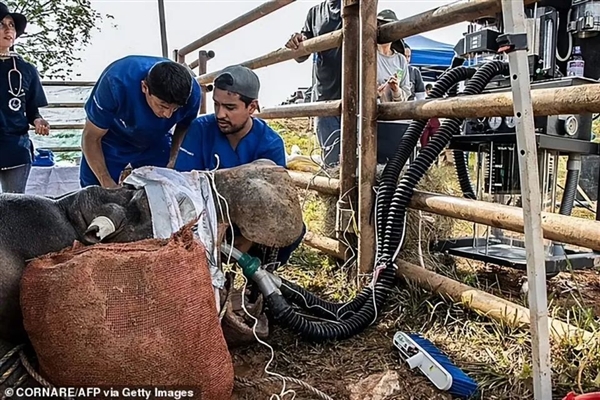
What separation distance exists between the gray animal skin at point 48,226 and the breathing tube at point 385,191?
81cm

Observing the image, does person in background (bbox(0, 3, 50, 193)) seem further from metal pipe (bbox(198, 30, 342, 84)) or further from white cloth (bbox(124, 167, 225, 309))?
white cloth (bbox(124, 167, 225, 309))

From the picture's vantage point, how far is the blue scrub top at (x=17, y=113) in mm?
3000

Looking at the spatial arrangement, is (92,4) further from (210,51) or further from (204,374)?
(204,374)

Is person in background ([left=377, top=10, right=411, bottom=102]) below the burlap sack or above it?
above

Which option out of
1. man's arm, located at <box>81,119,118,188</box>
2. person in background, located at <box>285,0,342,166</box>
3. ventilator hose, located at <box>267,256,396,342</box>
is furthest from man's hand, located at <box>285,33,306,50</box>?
ventilator hose, located at <box>267,256,396,342</box>

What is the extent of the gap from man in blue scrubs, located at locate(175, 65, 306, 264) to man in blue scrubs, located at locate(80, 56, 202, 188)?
0.35ft

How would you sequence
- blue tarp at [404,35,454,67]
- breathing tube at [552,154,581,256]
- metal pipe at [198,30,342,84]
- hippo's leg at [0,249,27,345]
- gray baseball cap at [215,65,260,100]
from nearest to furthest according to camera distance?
hippo's leg at [0,249,27,345], breathing tube at [552,154,581,256], gray baseball cap at [215,65,260,100], metal pipe at [198,30,342,84], blue tarp at [404,35,454,67]

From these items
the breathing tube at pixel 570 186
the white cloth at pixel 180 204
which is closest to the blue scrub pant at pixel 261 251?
the white cloth at pixel 180 204

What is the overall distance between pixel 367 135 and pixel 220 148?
2.10 ft

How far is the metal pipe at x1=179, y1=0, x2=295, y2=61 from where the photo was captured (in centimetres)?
339

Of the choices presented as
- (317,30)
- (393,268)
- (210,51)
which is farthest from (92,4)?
(393,268)

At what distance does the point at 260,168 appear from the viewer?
180cm

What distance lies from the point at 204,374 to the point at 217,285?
302 mm

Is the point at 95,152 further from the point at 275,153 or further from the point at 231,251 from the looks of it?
the point at 231,251
